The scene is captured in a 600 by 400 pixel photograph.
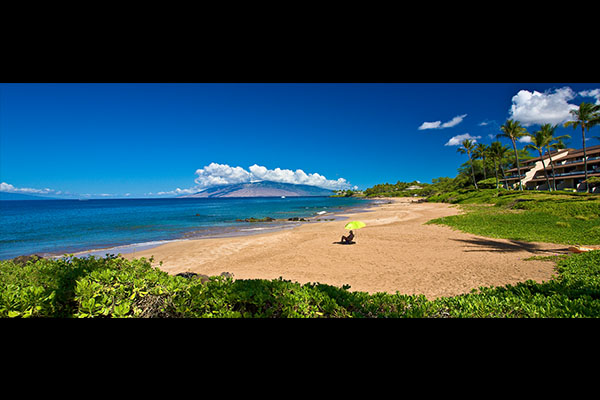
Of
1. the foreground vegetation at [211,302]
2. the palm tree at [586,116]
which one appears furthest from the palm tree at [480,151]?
the foreground vegetation at [211,302]

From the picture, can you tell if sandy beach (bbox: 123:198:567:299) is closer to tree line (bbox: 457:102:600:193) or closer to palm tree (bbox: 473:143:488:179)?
tree line (bbox: 457:102:600:193)

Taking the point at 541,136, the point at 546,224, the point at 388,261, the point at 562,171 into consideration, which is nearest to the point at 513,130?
the point at 541,136

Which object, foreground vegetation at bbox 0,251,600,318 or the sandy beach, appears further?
the sandy beach

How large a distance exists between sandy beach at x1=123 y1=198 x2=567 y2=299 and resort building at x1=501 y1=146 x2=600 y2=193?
3583 centimetres

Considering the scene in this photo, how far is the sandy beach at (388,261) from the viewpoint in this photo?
688 cm

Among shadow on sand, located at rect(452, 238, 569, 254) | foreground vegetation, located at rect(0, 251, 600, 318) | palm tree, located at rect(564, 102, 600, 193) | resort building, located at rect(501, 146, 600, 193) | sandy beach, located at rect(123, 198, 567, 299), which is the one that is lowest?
shadow on sand, located at rect(452, 238, 569, 254)

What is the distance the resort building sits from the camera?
38.2 m

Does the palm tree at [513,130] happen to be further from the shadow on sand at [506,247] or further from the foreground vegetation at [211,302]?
the foreground vegetation at [211,302]

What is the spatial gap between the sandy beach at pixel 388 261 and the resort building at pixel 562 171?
35830 millimetres

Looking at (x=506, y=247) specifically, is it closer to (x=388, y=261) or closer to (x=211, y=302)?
(x=388, y=261)

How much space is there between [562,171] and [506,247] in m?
55.1

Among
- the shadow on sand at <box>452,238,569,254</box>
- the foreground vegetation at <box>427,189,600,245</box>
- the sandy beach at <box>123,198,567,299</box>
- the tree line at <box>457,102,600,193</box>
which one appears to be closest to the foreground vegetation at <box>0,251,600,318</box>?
the sandy beach at <box>123,198,567,299</box>
